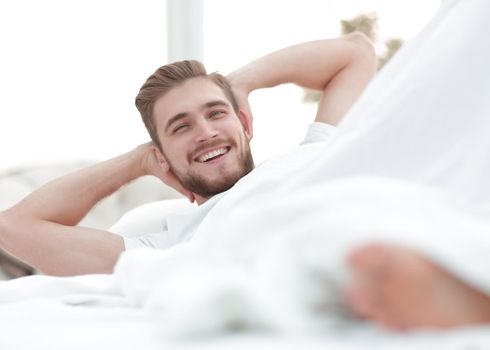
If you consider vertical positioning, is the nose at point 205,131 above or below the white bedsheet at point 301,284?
below

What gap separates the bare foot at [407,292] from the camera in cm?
58

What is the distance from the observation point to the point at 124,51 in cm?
310

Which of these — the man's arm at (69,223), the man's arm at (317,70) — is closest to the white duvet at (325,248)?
the man's arm at (69,223)

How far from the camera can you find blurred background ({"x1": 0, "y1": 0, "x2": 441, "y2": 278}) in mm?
2943

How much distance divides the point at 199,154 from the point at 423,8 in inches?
60.5

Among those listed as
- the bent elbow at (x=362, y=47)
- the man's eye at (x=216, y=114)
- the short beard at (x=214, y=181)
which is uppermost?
the bent elbow at (x=362, y=47)

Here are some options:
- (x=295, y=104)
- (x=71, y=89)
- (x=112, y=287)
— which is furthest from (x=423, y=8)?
(x=112, y=287)

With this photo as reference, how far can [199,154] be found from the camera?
1987mm

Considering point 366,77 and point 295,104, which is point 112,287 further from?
point 295,104

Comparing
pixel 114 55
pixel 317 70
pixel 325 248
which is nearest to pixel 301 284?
pixel 325 248

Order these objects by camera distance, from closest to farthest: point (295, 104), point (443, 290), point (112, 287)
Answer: point (443, 290) < point (112, 287) < point (295, 104)

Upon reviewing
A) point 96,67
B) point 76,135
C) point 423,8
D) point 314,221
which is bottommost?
point 76,135

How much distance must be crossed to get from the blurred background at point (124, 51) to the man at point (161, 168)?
781 millimetres

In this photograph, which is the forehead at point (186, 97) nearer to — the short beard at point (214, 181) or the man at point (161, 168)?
the man at point (161, 168)
